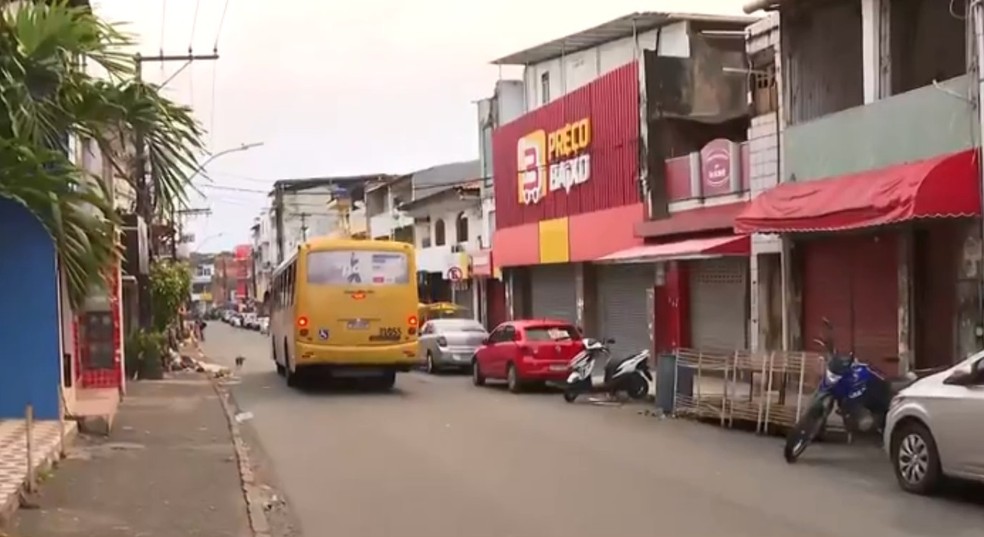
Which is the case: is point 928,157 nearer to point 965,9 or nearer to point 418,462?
point 965,9

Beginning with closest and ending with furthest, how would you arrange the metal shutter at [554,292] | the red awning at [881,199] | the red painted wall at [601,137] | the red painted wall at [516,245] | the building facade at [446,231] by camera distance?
the red awning at [881,199]
the red painted wall at [601,137]
the metal shutter at [554,292]
the red painted wall at [516,245]
the building facade at [446,231]

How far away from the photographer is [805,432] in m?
13.5

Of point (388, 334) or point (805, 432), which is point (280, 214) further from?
point (805, 432)

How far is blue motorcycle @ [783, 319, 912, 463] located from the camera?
44.4ft

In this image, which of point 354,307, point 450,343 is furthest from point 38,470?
point 450,343

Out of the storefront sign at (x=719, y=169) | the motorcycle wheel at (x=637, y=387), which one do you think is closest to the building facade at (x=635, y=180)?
the storefront sign at (x=719, y=169)

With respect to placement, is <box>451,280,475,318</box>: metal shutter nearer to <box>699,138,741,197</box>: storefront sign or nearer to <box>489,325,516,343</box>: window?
<box>489,325,516,343</box>: window

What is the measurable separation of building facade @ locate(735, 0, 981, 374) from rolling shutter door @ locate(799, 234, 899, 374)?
0.09 feet

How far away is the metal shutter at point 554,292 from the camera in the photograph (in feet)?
114

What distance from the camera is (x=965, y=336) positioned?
16.5 meters

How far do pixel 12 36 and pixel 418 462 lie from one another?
6290 millimetres

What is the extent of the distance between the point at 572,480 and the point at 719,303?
14282 mm

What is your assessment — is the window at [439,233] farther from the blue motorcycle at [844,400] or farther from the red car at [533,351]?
the blue motorcycle at [844,400]

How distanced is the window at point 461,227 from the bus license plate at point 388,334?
24176mm
